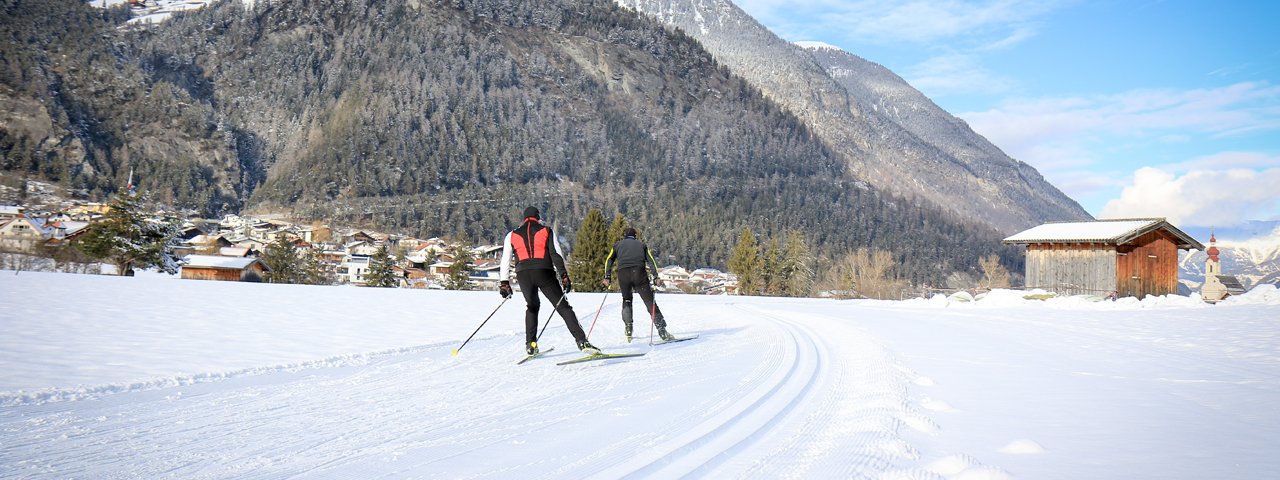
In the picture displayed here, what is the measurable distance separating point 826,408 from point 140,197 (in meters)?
51.7

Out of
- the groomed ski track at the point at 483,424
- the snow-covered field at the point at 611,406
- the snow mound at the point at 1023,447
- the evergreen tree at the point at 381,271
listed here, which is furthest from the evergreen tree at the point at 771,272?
the snow mound at the point at 1023,447

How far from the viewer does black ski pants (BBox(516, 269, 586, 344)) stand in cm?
761

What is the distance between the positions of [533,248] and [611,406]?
3080mm

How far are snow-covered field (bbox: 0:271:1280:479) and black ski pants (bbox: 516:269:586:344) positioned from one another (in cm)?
48

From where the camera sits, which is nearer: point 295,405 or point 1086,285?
point 295,405

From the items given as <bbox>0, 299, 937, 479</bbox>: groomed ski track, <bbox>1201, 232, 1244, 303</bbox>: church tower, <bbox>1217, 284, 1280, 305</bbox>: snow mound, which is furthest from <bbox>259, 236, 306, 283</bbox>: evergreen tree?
<bbox>1201, 232, 1244, 303</bbox>: church tower

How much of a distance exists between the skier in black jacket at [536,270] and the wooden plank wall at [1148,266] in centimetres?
2862

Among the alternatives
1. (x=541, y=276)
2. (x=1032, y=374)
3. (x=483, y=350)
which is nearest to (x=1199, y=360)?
(x=1032, y=374)

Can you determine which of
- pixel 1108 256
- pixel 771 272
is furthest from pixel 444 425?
pixel 771 272

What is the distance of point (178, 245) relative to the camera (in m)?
49.6

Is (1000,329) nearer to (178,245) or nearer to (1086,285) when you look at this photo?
(1086,285)

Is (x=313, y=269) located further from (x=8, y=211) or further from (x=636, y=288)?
(x=8, y=211)

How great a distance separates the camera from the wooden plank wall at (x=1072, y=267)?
91.7 feet

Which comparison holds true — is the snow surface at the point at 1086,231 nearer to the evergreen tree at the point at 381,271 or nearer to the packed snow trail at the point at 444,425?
the packed snow trail at the point at 444,425
